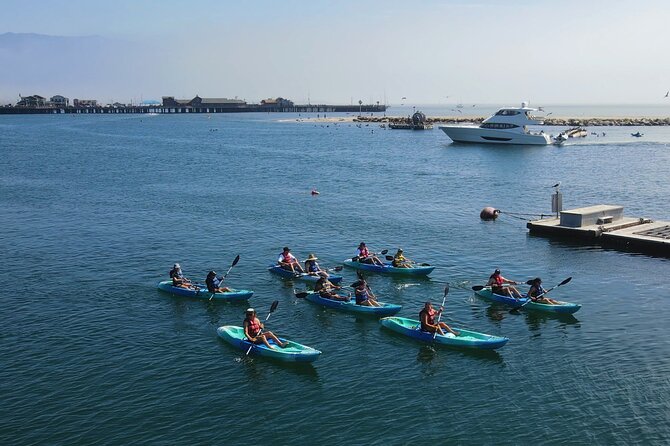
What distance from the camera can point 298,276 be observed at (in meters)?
39.0

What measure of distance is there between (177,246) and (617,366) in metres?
30.7

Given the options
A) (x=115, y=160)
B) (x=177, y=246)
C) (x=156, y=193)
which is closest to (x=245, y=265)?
(x=177, y=246)

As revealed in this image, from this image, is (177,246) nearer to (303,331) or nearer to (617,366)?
(303,331)

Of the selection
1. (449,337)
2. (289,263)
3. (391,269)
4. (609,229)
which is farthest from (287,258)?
(609,229)

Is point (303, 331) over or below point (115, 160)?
below

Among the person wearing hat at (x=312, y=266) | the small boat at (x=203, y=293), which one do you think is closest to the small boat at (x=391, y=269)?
the person wearing hat at (x=312, y=266)

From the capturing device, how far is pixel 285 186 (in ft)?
257

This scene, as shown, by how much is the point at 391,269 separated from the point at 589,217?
17672 mm

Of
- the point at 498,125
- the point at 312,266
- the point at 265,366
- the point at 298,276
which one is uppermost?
the point at 498,125

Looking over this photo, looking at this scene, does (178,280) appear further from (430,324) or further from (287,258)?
(430,324)

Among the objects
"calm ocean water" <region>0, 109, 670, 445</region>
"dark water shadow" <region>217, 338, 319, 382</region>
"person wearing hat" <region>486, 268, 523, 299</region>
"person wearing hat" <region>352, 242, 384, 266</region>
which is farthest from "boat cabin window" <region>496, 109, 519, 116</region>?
"dark water shadow" <region>217, 338, 319, 382</region>

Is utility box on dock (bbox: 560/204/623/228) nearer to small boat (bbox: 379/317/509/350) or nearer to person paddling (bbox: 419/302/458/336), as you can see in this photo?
small boat (bbox: 379/317/509/350)

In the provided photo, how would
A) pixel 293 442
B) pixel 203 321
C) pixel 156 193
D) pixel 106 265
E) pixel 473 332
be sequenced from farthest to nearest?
pixel 156 193, pixel 106 265, pixel 203 321, pixel 473 332, pixel 293 442

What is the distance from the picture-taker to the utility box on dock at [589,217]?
4791 centimetres
